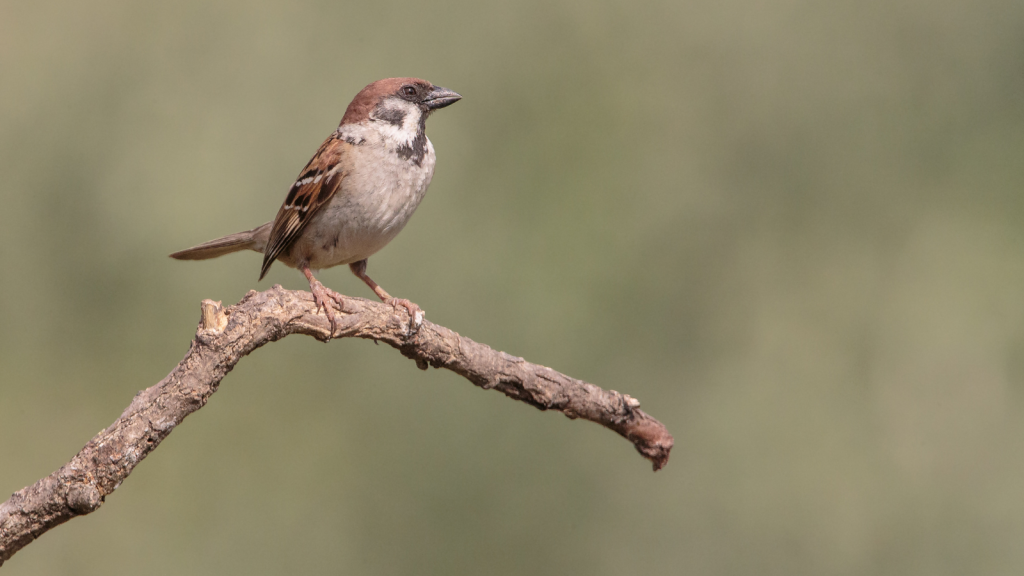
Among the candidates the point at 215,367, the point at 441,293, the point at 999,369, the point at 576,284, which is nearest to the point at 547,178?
the point at 576,284

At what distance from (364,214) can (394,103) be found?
72cm

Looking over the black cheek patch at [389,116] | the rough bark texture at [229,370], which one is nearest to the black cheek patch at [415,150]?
the black cheek patch at [389,116]

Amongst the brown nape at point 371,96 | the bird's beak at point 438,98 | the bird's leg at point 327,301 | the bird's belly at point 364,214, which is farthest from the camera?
the bird's beak at point 438,98

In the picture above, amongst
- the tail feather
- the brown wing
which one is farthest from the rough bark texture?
the tail feather

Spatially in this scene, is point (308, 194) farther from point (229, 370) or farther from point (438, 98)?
point (229, 370)

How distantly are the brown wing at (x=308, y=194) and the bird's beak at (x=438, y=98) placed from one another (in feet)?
1.74

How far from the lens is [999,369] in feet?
22.0

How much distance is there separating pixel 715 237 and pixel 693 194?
44cm

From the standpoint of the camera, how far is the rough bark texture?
2.66 m

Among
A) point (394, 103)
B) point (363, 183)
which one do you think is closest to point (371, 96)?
point (394, 103)

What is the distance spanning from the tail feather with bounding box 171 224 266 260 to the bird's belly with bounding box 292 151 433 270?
24.0 inches

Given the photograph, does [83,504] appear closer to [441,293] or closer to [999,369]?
[441,293]

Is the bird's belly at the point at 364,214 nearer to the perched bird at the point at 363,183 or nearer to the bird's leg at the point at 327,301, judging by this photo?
the perched bird at the point at 363,183

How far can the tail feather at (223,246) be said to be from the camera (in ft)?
15.6
